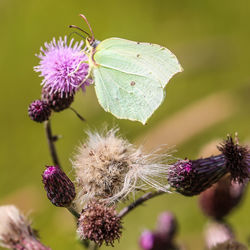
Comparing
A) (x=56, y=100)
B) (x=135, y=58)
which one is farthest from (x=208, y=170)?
(x=56, y=100)

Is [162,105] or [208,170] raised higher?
[162,105]

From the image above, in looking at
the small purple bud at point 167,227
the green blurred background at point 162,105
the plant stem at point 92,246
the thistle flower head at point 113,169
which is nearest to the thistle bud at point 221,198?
the small purple bud at point 167,227

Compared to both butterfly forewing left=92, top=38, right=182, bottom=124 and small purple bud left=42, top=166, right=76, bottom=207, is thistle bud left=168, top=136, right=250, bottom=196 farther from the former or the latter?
small purple bud left=42, top=166, right=76, bottom=207

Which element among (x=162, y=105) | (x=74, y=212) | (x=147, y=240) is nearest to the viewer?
(x=74, y=212)

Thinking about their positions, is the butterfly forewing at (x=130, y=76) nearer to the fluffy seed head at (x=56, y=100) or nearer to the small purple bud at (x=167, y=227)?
the fluffy seed head at (x=56, y=100)

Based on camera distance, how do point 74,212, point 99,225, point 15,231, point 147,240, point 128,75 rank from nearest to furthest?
point 99,225 → point 74,212 → point 15,231 → point 128,75 → point 147,240

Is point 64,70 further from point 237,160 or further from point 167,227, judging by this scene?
point 167,227

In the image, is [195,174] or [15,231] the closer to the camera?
[195,174]
